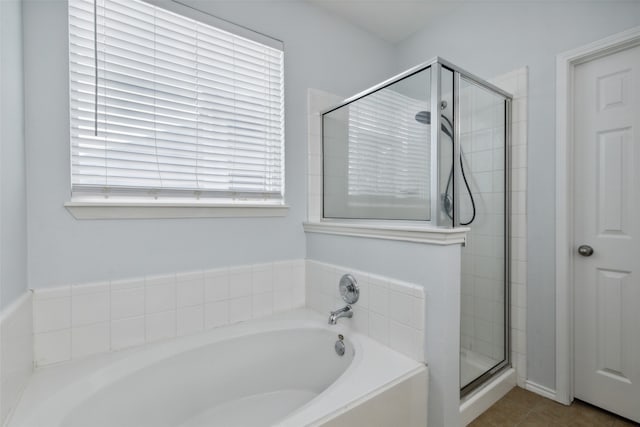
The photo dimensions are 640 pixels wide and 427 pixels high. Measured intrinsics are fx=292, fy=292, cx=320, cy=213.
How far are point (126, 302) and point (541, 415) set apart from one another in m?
2.26

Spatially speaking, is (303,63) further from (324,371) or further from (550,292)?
(550,292)

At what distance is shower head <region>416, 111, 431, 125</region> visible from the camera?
1.38 m

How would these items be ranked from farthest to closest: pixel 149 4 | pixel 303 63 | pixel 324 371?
pixel 303 63 → pixel 324 371 → pixel 149 4

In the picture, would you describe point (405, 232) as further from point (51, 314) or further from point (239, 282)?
point (51, 314)

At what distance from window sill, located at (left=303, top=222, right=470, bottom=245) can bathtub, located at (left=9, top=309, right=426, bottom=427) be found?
1.80 ft

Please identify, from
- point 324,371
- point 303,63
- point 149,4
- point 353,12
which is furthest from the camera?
point 353,12

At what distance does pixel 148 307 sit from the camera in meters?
1.50

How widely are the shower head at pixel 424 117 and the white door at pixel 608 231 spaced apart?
1003 millimetres

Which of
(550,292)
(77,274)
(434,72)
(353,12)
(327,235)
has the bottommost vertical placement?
(550,292)

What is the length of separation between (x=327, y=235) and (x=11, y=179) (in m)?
1.46

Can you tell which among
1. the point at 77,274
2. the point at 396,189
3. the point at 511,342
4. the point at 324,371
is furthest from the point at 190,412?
the point at 511,342

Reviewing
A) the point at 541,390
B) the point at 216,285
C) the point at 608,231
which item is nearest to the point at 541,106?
the point at 608,231

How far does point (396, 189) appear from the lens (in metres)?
1.59

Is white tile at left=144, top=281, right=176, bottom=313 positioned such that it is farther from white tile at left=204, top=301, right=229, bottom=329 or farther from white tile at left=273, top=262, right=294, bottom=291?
white tile at left=273, top=262, right=294, bottom=291
